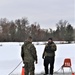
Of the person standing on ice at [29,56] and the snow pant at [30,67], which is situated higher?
the person standing on ice at [29,56]

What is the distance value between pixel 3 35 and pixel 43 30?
27.3m

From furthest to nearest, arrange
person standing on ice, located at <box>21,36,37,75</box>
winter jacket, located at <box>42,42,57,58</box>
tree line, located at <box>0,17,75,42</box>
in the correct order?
tree line, located at <box>0,17,75,42</box> < winter jacket, located at <box>42,42,57,58</box> < person standing on ice, located at <box>21,36,37,75</box>

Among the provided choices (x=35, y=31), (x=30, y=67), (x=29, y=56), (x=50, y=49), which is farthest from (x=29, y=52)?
(x=35, y=31)

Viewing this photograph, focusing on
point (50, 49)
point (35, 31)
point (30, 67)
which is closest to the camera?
point (30, 67)

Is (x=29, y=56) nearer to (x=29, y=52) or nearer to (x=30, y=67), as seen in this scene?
(x=29, y=52)

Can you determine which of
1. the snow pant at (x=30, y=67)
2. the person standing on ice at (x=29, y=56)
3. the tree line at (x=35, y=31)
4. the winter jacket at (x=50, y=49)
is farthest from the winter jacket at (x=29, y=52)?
the tree line at (x=35, y=31)

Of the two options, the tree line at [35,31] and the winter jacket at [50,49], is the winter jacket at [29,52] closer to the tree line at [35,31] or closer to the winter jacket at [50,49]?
the winter jacket at [50,49]

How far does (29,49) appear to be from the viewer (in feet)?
27.6


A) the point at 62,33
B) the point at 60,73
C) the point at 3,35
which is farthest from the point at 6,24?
the point at 60,73

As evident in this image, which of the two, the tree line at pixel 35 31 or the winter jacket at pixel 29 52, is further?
the tree line at pixel 35 31

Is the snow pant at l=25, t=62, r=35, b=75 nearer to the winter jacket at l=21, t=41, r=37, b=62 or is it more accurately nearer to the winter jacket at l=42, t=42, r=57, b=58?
the winter jacket at l=21, t=41, r=37, b=62

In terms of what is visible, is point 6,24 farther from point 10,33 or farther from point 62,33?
point 62,33

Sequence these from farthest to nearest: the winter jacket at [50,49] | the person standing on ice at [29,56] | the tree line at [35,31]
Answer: the tree line at [35,31] < the winter jacket at [50,49] < the person standing on ice at [29,56]

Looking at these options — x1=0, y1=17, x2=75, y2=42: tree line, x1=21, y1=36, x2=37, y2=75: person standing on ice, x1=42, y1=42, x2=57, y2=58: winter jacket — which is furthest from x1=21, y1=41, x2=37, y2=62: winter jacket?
x1=0, y1=17, x2=75, y2=42: tree line
